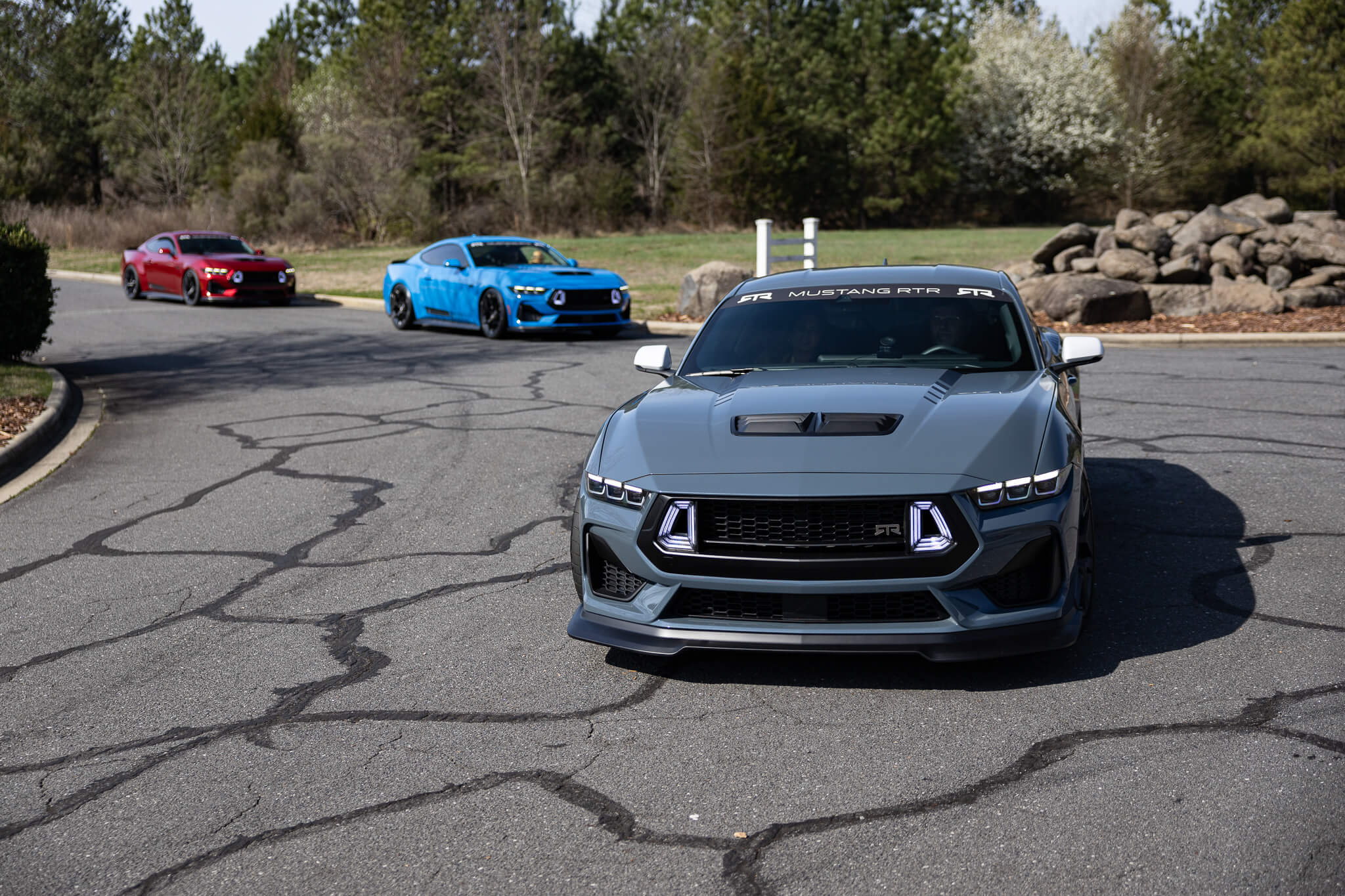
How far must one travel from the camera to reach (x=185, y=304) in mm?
26250

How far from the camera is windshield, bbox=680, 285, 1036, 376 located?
19.5 ft

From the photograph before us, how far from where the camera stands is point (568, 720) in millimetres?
4344

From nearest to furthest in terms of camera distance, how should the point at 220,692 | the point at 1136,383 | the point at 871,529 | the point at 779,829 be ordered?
the point at 779,829 < the point at 871,529 < the point at 220,692 < the point at 1136,383

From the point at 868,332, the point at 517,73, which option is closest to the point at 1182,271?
the point at 868,332

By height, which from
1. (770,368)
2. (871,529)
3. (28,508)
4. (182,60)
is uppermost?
(182,60)

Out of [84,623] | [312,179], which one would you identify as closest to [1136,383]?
[84,623]

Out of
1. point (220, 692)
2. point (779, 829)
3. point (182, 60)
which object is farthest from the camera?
point (182, 60)

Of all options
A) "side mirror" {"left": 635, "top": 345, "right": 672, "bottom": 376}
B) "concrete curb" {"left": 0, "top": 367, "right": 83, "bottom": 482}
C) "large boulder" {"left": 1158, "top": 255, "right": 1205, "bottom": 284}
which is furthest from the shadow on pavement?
"large boulder" {"left": 1158, "top": 255, "right": 1205, "bottom": 284}

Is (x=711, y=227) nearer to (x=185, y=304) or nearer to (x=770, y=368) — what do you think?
(x=185, y=304)

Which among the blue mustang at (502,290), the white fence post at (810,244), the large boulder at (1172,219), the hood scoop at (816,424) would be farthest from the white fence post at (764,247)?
the hood scoop at (816,424)

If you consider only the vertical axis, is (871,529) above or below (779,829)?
above

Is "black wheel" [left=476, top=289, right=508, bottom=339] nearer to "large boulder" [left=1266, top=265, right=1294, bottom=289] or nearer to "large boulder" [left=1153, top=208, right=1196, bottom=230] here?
"large boulder" [left=1153, top=208, right=1196, bottom=230]

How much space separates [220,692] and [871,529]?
7.97ft

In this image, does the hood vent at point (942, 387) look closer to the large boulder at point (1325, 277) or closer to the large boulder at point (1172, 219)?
the large boulder at point (1325, 277)
